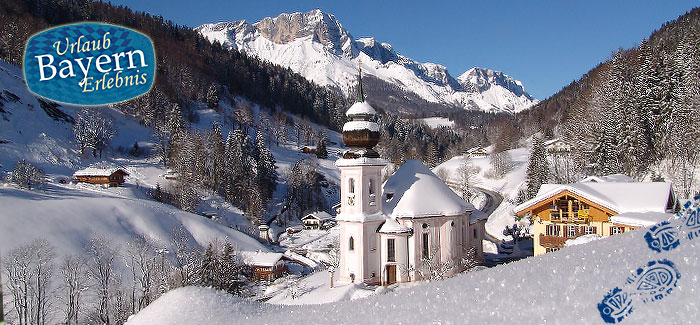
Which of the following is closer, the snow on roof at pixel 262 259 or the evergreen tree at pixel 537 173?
the snow on roof at pixel 262 259

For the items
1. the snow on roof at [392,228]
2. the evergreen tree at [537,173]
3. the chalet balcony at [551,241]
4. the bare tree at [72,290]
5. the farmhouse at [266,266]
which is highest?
the evergreen tree at [537,173]

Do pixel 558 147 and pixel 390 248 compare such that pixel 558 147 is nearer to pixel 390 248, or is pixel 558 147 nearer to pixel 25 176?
pixel 390 248

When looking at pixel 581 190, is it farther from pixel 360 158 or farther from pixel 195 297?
pixel 195 297

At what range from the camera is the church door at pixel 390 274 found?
92.4 ft

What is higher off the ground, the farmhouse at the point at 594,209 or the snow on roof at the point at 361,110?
the snow on roof at the point at 361,110

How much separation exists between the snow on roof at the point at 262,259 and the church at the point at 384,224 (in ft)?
49.6

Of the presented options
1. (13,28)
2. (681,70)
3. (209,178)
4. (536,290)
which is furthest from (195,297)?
(13,28)

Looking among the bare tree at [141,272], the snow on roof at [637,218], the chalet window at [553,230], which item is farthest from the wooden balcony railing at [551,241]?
the bare tree at [141,272]

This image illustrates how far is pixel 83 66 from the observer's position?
910 cm

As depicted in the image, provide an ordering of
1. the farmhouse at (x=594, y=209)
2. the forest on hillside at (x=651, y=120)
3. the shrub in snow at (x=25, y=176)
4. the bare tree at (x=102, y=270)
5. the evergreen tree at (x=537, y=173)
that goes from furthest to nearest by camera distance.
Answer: the evergreen tree at (x=537, y=173)
the shrub in snow at (x=25, y=176)
the forest on hillside at (x=651, y=120)
the bare tree at (x=102, y=270)
the farmhouse at (x=594, y=209)

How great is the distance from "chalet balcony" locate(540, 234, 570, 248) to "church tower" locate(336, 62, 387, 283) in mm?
9785

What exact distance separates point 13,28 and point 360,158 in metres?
78.9

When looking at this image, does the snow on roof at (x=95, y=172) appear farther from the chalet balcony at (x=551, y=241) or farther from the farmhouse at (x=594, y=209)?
the chalet balcony at (x=551, y=241)

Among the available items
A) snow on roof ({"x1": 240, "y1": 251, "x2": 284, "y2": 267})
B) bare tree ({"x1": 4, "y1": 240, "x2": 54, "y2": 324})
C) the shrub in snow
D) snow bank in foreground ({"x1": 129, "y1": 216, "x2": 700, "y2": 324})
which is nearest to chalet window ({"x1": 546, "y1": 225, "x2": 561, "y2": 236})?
snow bank in foreground ({"x1": 129, "y1": 216, "x2": 700, "y2": 324})
